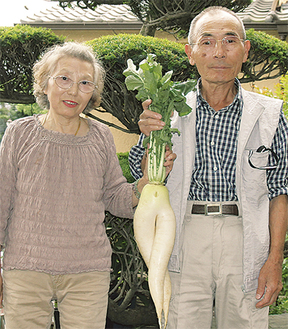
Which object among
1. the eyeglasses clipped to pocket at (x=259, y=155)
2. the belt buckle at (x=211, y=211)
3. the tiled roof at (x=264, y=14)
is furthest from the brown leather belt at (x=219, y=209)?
the tiled roof at (x=264, y=14)

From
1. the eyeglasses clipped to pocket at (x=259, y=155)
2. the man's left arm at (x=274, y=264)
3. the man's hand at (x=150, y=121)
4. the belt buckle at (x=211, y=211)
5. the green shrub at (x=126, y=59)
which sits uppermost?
the green shrub at (x=126, y=59)

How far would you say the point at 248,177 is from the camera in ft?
7.37

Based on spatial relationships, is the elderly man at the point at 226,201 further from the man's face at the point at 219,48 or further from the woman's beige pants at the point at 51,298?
the woman's beige pants at the point at 51,298

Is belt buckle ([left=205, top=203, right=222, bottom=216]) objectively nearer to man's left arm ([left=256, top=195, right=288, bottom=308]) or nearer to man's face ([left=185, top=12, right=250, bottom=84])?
man's left arm ([left=256, top=195, right=288, bottom=308])

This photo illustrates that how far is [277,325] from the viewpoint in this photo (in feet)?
13.7

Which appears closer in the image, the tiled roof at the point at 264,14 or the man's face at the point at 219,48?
the man's face at the point at 219,48

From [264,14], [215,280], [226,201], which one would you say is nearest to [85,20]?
[264,14]

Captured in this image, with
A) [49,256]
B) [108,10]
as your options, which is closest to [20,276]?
[49,256]

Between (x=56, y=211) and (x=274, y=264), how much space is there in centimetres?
128

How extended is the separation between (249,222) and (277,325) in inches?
100

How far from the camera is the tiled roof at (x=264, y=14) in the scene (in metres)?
7.45

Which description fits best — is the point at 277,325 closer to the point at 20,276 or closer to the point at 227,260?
the point at 227,260

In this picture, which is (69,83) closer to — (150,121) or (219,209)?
(150,121)

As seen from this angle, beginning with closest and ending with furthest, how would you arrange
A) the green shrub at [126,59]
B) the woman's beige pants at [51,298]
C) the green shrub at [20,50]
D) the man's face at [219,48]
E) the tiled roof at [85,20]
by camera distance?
the woman's beige pants at [51,298]
the man's face at [219,48]
the green shrub at [126,59]
the green shrub at [20,50]
the tiled roof at [85,20]
